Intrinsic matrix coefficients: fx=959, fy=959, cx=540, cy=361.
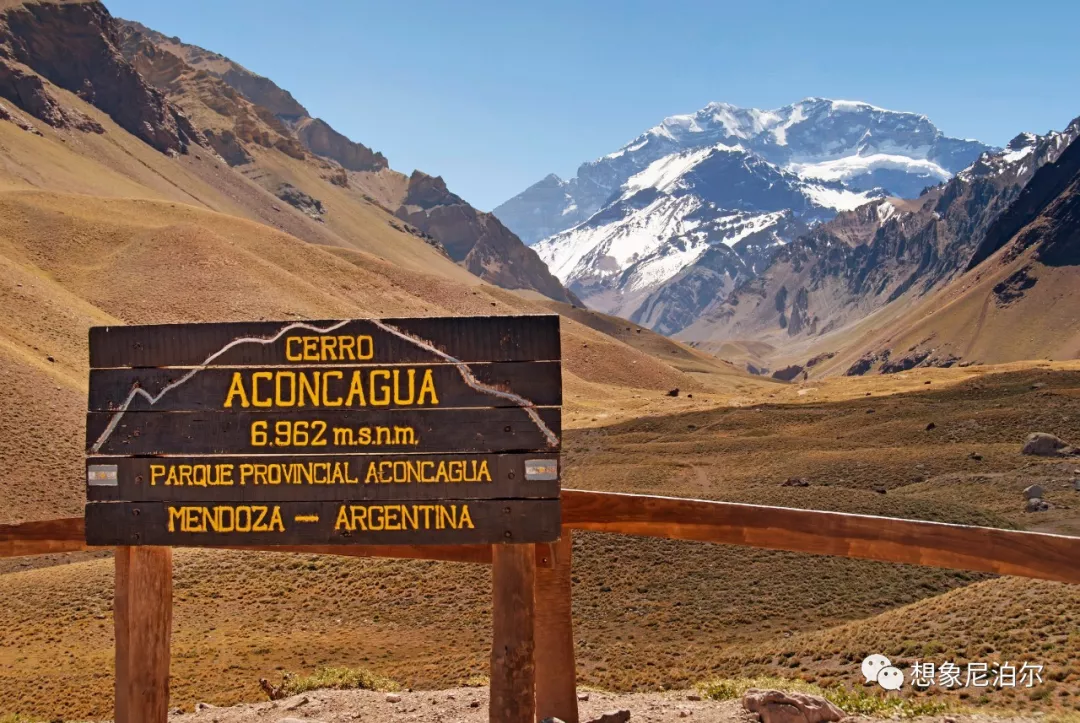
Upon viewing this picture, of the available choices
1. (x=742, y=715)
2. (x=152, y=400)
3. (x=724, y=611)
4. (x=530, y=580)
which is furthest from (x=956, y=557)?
(x=724, y=611)

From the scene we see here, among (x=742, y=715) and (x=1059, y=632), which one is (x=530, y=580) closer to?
(x=742, y=715)

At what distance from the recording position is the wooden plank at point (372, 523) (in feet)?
24.7

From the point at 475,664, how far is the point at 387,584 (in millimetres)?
9136

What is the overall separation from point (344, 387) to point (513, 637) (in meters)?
2.43

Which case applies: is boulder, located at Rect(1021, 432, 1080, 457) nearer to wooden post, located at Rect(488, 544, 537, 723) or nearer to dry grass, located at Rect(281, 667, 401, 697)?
dry grass, located at Rect(281, 667, 401, 697)

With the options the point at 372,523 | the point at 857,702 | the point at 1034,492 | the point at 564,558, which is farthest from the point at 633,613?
the point at 1034,492

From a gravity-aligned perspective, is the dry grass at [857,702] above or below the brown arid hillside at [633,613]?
above

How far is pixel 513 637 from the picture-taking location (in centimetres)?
773

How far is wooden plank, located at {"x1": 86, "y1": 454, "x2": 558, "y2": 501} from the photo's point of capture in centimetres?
754

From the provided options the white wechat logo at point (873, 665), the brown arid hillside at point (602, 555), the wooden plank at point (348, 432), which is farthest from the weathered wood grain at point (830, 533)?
the white wechat logo at point (873, 665)

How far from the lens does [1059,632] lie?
13.5m

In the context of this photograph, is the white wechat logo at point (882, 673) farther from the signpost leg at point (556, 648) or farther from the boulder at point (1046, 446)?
the boulder at point (1046, 446)

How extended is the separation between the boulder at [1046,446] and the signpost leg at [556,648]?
48441 mm

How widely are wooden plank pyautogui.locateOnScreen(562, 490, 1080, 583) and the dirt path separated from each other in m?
1.81
